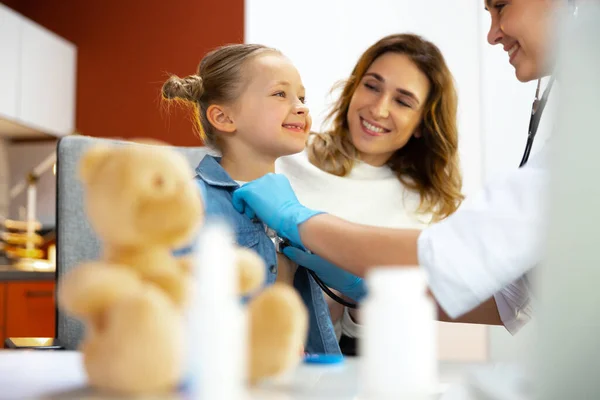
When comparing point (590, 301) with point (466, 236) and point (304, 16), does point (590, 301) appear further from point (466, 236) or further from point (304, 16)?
point (304, 16)

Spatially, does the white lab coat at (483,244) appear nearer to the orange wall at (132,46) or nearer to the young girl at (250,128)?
the young girl at (250,128)

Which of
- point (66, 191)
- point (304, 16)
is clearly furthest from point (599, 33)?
point (304, 16)

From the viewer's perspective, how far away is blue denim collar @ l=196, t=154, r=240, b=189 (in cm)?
142

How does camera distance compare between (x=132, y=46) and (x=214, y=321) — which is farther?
(x=132, y=46)

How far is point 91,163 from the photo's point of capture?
50 cm

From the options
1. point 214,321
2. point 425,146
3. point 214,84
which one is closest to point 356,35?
point 425,146

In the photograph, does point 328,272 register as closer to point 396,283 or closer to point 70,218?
point 70,218

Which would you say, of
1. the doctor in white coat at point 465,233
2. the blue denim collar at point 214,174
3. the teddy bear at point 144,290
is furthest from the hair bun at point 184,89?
the teddy bear at point 144,290

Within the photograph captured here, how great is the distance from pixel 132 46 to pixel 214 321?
411 cm

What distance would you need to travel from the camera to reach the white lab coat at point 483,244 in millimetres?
858

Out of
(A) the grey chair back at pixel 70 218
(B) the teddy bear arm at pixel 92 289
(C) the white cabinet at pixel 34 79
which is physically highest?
(C) the white cabinet at pixel 34 79

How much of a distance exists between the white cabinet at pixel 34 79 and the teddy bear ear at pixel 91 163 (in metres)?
3.51

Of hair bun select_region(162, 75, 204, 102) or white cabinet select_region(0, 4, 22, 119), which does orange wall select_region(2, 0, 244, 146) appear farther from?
hair bun select_region(162, 75, 204, 102)

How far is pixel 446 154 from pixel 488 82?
1192mm
